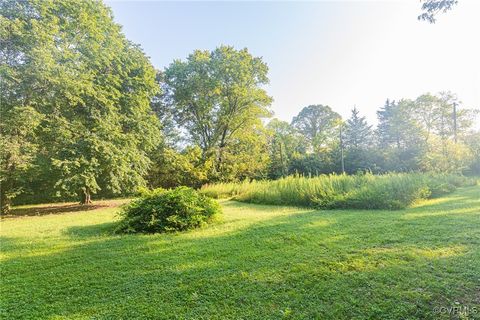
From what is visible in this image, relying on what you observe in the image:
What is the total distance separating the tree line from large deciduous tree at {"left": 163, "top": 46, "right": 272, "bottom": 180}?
0.26 feet

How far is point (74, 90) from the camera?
930 centimetres

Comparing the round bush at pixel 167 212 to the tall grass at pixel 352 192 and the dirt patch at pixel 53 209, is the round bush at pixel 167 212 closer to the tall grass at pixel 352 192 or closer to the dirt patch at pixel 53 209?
the tall grass at pixel 352 192

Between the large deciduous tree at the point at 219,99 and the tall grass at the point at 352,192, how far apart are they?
868 cm

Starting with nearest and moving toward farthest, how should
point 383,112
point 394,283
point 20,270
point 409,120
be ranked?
point 394,283 < point 20,270 < point 409,120 < point 383,112

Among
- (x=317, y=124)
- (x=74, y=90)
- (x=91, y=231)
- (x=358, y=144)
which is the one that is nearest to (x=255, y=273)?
(x=91, y=231)

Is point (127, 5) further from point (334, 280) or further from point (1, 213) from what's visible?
point (334, 280)

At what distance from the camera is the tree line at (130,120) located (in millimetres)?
8508

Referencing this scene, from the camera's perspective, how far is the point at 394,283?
2.51 meters

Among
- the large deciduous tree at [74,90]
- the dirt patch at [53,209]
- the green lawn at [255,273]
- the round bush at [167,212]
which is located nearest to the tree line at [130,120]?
the large deciduous tree at [74,90]

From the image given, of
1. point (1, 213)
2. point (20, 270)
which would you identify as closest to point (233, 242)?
point (20, 270)

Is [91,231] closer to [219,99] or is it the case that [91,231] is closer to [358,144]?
[219,99]

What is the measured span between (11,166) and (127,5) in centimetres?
675

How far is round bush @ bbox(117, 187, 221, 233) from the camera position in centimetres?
525

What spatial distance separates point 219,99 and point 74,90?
11602mm
